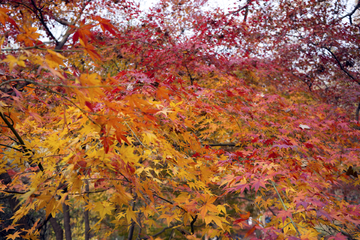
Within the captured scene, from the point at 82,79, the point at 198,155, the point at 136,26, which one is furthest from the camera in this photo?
the point at 136,26

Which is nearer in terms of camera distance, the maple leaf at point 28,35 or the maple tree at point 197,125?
the maple leaf at point 28,35

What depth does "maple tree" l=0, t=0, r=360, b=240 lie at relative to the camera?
2.12 metres

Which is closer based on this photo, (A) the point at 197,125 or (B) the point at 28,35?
(B) the point at 28,35

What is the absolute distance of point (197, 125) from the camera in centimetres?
548

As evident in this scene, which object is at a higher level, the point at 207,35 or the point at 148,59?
the point at 207,35

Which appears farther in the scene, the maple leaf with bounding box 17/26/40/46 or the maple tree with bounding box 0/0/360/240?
the maple tree with bounding box 0/0/360/240

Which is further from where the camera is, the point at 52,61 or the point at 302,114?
the point at 302,114

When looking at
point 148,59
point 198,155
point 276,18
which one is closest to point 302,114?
point 198,155

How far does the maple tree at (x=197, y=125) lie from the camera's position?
6.97 feet

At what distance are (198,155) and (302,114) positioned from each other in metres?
3.52

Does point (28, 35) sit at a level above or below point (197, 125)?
above

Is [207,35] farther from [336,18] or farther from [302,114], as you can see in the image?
[336,18]

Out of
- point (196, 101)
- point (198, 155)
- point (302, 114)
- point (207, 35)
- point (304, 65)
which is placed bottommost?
point (198, 155)

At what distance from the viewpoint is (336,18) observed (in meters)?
6.79
